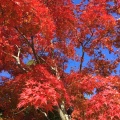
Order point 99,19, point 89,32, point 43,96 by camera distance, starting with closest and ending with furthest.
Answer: point 43,96 < point 99,19 < point 89,32

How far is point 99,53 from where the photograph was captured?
13.3 metres

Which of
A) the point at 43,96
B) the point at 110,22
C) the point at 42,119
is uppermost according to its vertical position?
the point at 110,22

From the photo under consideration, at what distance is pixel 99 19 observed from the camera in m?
11.0

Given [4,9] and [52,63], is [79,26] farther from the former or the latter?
[4,9]

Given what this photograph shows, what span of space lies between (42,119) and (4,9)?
6.33m

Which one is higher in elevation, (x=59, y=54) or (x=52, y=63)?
(x=59, y=54)

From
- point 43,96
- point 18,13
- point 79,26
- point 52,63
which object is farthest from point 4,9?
point 79,26

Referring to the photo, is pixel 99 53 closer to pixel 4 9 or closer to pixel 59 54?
pixel 59 54

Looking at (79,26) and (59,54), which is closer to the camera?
(79,26)

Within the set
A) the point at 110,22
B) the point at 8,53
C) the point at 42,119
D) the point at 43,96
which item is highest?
the point at 110,22

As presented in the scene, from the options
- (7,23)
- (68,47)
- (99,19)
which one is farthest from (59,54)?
(7,23)

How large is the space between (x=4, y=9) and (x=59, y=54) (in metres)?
5.10

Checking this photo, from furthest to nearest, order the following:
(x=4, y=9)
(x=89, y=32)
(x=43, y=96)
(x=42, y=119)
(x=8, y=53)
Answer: (x=42, y=119) → (x=89, y=32) → (x=8, y=53) → (x=4, y=9) → (x=43, y=96)

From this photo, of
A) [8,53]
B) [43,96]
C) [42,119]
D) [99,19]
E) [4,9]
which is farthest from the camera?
[42,119]
